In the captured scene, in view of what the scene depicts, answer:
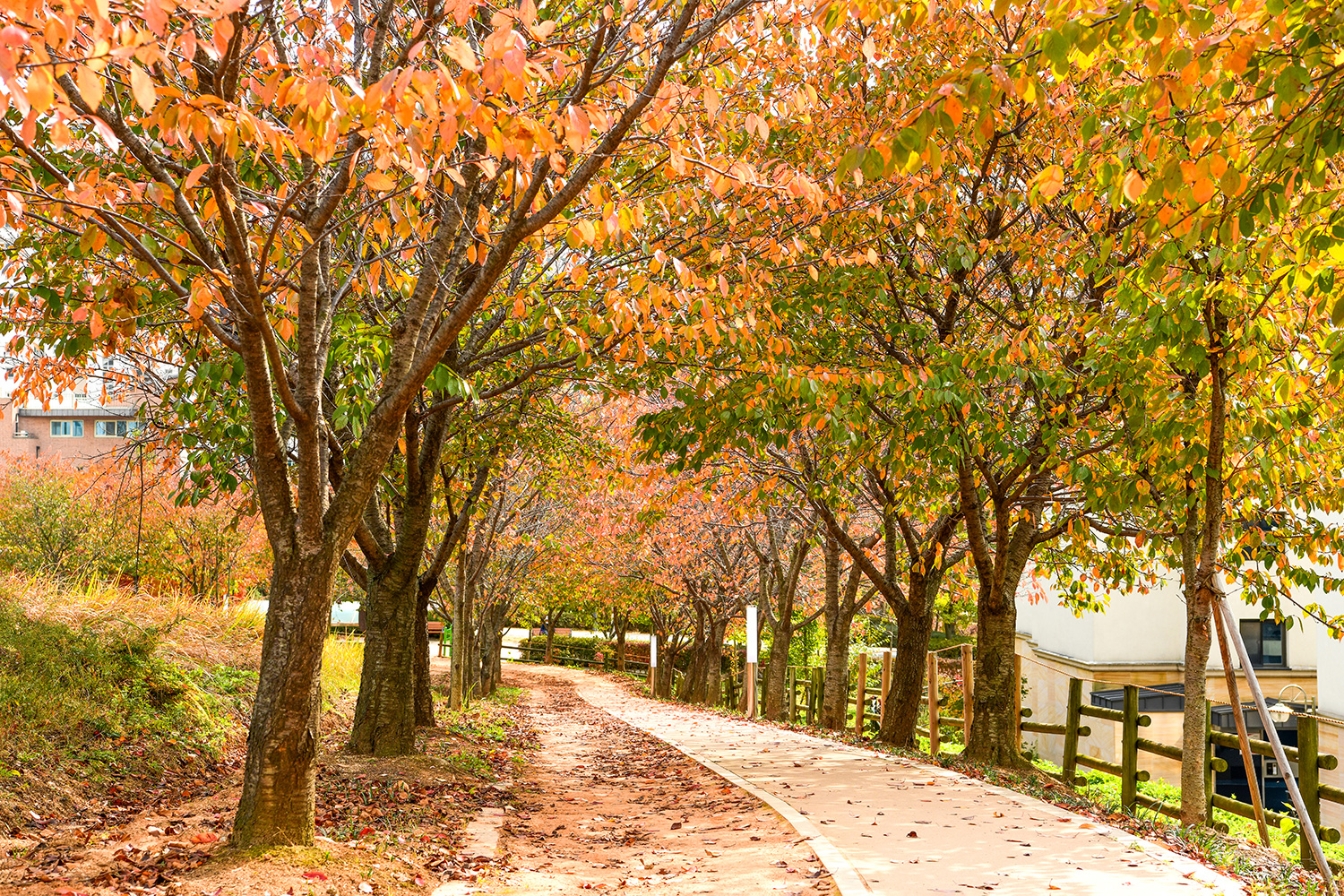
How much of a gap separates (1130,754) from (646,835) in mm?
4961

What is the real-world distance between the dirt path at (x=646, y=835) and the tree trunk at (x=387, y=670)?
4.88 ft

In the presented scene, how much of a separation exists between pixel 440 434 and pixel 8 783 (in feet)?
15.4

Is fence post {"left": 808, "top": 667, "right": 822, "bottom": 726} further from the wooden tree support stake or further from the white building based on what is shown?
the wooden tree support stake

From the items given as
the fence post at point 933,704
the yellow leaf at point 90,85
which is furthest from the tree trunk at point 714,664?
the yellow leaf at point 90,85

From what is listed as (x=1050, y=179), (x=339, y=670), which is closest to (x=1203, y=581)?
(x=1050, y=179)

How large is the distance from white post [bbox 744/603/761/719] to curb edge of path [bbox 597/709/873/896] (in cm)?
866

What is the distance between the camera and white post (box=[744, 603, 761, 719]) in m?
20.2

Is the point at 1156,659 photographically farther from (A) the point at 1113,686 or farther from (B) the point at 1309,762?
(B) the point at 1309,762

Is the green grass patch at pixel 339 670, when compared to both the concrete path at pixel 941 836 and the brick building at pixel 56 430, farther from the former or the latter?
the brick building at pixel 56 430

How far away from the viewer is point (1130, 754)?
962 centimetres

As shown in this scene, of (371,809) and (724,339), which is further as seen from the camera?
(724,339)

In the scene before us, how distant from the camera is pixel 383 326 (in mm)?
9000

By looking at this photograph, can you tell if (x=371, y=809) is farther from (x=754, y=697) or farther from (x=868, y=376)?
(x=754, y=697)

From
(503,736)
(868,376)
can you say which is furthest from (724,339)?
(503,736)
